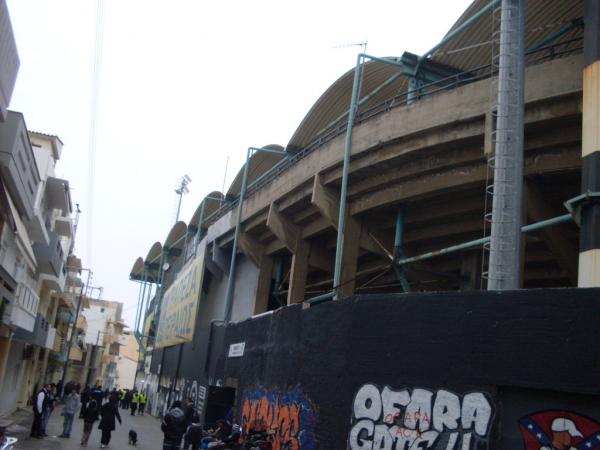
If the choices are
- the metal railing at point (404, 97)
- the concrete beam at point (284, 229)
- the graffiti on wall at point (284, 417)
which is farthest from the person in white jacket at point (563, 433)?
the concrete beam at point (284, 229)

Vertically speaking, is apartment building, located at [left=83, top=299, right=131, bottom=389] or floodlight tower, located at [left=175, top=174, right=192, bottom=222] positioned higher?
floodlight tower, located at [left=175, top=174, right=192, bottom=222]

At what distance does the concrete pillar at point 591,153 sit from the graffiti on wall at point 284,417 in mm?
5718

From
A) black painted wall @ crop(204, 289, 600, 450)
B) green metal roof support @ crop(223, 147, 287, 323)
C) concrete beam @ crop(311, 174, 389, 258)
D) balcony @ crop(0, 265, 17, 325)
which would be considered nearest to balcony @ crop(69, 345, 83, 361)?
green metal roof support @ crop(223, 147, 287, 323)

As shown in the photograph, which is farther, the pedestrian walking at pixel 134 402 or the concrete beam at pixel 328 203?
the pedestrian walking at pixel 134 402

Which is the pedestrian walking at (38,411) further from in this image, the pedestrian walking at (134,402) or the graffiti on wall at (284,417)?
the pedestrian walking at (134,402)

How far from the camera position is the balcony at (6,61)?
1211cm

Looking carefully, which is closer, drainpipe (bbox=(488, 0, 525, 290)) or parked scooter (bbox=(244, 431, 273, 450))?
drainpipe (bbox=(488, 0, 525, 290))

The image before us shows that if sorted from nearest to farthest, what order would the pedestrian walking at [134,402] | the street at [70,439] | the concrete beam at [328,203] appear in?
the street at [70,439] < the concrete beam at [328,203] < the pedestrian walking at [134,402]

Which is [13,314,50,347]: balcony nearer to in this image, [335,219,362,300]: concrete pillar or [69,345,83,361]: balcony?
[335,219,362,300]: concrete pillar

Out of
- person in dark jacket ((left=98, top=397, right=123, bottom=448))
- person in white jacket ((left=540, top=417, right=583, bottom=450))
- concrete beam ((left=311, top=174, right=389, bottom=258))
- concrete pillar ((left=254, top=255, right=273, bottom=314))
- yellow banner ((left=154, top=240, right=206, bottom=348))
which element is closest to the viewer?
person in white jacket ((left=540, top=417, right=583, bottom=450))

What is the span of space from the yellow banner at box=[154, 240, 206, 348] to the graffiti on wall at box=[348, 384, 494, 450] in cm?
2062

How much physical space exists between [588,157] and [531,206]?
4.76 metres

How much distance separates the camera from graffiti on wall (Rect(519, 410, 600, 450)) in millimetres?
7344

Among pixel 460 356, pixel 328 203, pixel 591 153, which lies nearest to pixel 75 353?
pixel 328 203
